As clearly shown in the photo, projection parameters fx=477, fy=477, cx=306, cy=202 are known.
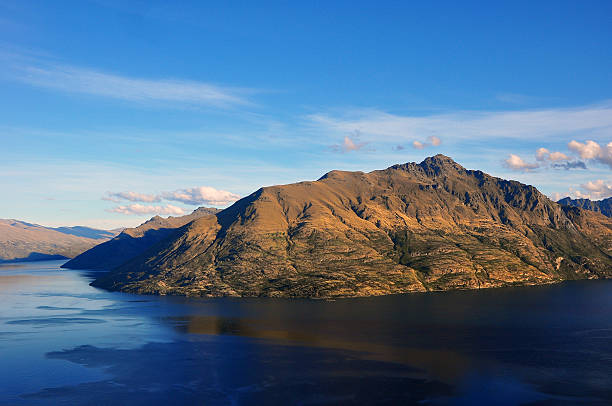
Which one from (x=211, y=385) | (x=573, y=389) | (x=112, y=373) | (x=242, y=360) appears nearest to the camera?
(x=573, y=389)

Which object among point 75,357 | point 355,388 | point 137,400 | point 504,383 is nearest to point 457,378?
point 504,383

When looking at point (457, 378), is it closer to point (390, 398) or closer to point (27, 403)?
point (390, 398)

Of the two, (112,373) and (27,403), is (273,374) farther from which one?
(27,403)

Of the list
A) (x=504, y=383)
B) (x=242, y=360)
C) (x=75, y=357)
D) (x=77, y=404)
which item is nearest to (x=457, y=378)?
(x=504, y=383)

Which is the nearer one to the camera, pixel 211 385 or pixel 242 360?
pixel 211 385

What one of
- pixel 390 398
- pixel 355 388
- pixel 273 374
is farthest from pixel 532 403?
pixel 273 374

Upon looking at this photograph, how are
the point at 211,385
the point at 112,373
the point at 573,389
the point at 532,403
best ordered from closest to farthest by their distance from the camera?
the point at 532,403, the point at 573,389, the point at 211,385, the point at 112,373

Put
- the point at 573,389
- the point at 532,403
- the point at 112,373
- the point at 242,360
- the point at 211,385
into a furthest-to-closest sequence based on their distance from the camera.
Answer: the point at 242,360, the point at 112,373, the point at 211,385, the point at 573,389, the point at 532,403

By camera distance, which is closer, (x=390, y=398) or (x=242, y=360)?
(x=390, y=398)

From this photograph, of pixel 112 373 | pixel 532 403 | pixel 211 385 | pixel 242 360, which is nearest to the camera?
pixel 532 403
